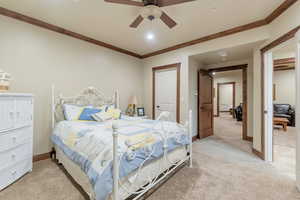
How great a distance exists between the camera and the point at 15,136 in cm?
207

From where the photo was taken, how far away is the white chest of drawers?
6.26ft

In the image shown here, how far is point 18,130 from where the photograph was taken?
2.12 metres

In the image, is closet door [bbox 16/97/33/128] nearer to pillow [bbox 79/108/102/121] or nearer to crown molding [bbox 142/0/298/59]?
pillow [bbox 79/108/102/121]

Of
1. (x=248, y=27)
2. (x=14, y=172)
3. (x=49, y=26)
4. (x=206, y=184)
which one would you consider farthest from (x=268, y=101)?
(x=49, y=26)

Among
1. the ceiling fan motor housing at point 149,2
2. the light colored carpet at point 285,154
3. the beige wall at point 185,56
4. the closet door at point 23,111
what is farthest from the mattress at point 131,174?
the ceiling fan motor housing at point 149,2

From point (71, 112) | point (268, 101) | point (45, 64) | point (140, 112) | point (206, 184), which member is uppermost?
point (45, 64)

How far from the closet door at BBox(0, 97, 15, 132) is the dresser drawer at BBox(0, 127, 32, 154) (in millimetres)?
97

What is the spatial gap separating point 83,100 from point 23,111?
50.2 inches

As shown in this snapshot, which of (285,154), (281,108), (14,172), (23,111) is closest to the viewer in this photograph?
(14,172)

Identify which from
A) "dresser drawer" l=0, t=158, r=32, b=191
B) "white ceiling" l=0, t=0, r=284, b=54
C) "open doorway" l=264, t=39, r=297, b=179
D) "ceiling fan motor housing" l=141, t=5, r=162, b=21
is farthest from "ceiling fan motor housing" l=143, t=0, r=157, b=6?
"dresser drawer" l=0, t=158, r=32, b=191

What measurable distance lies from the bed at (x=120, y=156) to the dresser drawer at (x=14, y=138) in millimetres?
419

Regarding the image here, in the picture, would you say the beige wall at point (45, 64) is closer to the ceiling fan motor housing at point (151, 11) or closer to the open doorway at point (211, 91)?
the ceiling fan motor housing at point (151, 11)

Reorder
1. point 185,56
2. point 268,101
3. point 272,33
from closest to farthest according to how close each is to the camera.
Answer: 1. point 272,33
2. point 268,101
3. point 185,56

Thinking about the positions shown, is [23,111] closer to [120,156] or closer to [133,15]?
[120,156]
